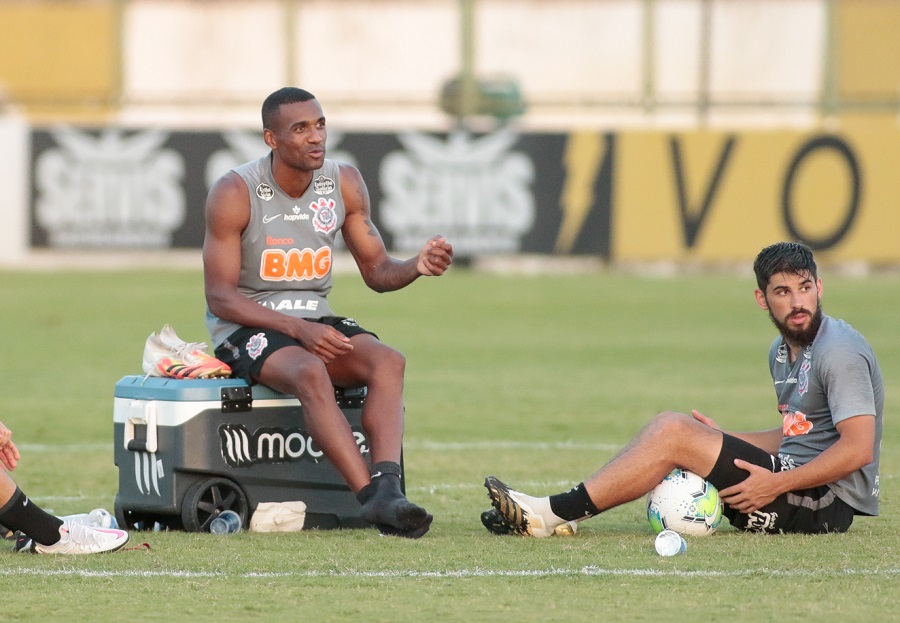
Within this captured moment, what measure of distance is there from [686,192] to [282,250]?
16439 millimetres

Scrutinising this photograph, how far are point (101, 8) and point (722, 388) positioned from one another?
19547mm

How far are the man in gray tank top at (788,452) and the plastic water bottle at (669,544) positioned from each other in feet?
1.12

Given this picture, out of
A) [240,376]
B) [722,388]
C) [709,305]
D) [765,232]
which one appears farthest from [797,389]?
[765,232]

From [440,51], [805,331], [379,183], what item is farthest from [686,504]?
[440,51]

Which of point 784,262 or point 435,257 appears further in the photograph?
point 435,257

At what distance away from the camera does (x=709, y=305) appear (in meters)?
19.7

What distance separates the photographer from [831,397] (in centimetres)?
643

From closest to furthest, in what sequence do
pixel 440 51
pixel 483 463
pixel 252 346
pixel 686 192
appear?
pixel 252 346, pixel 483 463, pixel 686 192, pixel 440 51

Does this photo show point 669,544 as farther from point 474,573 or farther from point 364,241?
point 364,241

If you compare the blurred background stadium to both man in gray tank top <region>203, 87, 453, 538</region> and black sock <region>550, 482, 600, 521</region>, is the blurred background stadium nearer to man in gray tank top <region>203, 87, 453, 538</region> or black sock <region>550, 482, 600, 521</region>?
man in gray tank top <region>203, 87, 453, 538</region>

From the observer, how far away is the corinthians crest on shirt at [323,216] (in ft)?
24.5

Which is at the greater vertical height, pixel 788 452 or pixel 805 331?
pixel 805 331

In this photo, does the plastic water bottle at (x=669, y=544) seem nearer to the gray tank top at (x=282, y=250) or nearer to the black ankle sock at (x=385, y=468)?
the black ankle sock at (x=385, y=468)

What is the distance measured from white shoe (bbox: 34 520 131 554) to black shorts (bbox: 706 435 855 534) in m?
2.46
